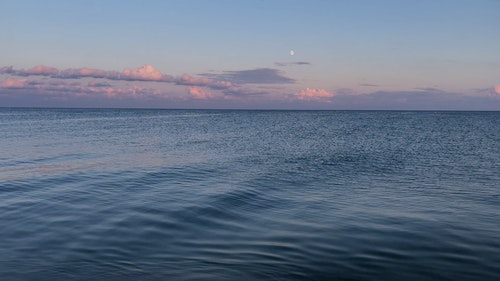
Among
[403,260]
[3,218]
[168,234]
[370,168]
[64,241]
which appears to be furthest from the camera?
[370,168]

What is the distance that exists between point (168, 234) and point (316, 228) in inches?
228

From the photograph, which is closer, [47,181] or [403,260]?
[403,260]

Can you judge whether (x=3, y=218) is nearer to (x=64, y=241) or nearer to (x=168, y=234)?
(x=64, y=241)

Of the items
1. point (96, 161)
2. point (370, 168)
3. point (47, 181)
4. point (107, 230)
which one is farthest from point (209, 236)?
point (96, 161)

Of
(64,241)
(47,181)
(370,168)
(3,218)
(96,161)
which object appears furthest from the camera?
(96,161)

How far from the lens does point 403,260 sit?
12.9 m

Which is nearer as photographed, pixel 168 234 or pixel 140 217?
pixel 168 234

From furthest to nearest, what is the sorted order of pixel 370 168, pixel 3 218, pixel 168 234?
pixel 370 168 < pixel 3 218 < pixel 168 234

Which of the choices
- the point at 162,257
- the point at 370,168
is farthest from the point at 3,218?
the point at 370,168

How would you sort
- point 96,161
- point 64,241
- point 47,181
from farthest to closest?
point 96,161
point 47,181
point 64,241

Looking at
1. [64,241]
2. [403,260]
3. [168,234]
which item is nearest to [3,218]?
[64,241]

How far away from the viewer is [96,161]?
1457 inches

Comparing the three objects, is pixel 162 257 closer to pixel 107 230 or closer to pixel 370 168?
pixel 107 230

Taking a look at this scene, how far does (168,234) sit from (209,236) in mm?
1595
